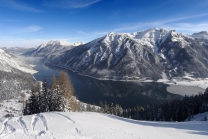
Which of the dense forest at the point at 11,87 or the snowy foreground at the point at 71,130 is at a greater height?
the snowy foreground at the point at 71,130

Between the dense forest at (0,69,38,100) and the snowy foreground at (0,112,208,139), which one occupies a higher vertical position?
the snowy foreground at (0,112,208,139)

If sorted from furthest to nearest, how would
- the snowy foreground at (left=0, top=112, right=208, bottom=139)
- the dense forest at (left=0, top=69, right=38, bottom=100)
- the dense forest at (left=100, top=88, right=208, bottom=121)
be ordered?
the dense forest at (left=0, top=69, right=38, bottom=100)
the dense forest at (left=100, top=88, right=208, bottom=121)
the snowy foreground at (left=0, top=112, right=208, bottom=139)

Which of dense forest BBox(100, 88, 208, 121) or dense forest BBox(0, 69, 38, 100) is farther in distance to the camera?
dense forest BBox(0, 69, 38, 100)

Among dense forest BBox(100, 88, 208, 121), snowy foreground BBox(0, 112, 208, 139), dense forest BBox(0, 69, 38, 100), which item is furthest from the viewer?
dense forest BBox(0, 69, 38, 100)

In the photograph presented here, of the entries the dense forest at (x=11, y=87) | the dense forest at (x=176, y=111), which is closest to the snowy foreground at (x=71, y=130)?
the dense forest at (x=176, y=111)

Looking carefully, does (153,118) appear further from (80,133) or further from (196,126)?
(80,133)

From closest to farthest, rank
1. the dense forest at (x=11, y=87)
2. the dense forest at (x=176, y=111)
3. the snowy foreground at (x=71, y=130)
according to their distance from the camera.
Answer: the snowy foreground at (x=71, y=130), the dense forest at (x=176, y=111), the dense forest at (x=11, y=87)

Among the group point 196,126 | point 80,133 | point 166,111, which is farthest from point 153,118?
point 80,133

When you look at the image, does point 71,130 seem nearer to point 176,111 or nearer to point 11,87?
point 176,111

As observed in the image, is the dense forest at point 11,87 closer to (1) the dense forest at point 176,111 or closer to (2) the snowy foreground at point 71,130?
(1) the dense forest at point 176,111

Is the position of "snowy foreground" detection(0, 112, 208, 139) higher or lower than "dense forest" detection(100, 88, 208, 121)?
higher

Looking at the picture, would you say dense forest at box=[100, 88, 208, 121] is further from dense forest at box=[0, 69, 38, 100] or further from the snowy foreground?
dense forest at box=[0, 69, 38, 100]

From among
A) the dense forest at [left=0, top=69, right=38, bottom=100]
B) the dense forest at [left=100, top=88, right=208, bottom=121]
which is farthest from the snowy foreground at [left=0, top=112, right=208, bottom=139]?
the dense forest at [left=0, top=69, right=38, bottom=100]
